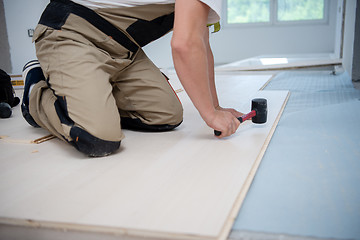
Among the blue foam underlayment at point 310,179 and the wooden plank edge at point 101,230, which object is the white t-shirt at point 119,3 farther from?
the wooden plank edge at point 101,230

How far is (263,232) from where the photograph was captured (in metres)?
0.82

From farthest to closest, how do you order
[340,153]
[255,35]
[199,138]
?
Result: [255,35]
[199,138]
[340,153]

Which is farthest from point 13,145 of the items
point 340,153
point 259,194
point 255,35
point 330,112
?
point 255,35

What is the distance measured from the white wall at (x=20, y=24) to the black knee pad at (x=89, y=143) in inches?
147

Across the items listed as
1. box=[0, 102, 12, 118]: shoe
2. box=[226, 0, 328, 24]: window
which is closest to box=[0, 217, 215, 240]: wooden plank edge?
box=[0, 102, 12, 118]: shoe

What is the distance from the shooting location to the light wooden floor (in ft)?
2.83

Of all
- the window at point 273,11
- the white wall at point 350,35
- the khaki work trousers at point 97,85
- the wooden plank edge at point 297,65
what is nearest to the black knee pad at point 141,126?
the khaki work trousers at point 97,85

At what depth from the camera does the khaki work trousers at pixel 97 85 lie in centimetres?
136

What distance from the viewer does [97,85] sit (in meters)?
1.43

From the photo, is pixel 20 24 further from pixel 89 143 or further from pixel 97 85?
pixel 89 143

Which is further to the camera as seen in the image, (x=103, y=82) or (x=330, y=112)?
(x=330, y=112)

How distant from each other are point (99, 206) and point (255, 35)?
8016mm

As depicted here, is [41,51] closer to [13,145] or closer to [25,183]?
[13,145]

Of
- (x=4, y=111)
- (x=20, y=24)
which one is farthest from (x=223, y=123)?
(x=20, y=24)
